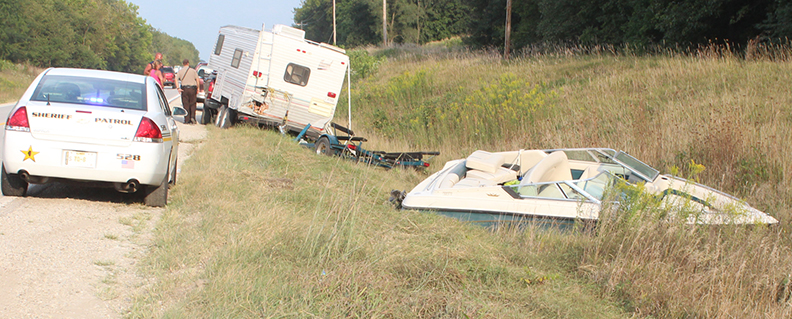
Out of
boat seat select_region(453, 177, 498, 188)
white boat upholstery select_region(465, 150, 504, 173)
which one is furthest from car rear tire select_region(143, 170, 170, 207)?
white boat upholstery select_region(465, 150, 504, 173)

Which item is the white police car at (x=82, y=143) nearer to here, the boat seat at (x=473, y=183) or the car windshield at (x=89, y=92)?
the car windshield at (x=89, y=92)

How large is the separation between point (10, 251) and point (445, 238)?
3.74 meters

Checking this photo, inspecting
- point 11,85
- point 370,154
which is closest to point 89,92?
point 370,154

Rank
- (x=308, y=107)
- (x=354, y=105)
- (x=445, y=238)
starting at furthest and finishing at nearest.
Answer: (x=354, y=105)
(x=308, y=107)
(x=445, y=238)

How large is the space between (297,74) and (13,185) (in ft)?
29.2

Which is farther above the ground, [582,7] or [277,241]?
[582,7]

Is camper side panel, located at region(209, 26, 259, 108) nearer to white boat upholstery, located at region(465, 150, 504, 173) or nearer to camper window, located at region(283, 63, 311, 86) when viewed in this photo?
camper window, located at region(283, 63, 311, 86)

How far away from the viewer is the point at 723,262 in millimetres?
5168

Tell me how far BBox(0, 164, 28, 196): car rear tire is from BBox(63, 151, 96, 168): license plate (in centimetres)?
85

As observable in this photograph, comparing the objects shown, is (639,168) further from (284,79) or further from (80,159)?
(284,79)

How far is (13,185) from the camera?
21.3 feet

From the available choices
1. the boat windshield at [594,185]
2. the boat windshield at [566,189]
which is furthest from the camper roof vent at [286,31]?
the boat windshield at [594,185]

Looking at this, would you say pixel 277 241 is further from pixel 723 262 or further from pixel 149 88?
pixel 723 262

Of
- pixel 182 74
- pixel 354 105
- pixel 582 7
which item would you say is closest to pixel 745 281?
pixel 182 74
